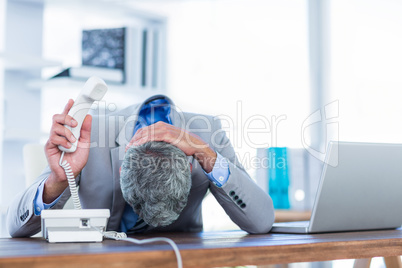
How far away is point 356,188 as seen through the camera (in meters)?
1.32

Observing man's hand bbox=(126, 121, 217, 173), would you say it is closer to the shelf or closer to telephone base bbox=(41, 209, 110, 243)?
telephone base bbox=(41, 209, 110, 243)

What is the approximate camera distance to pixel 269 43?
3.59m

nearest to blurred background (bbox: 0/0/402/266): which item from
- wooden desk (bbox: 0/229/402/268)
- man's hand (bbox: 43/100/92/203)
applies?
man's hand (bbox: 43/100/92/203)

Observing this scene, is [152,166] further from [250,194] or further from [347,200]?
[347,200]

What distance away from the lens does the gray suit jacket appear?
1465mm

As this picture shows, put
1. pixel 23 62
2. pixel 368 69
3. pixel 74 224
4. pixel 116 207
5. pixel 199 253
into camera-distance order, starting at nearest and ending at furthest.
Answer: pixel 199 253, pixel 74 224, pixel 116 207, pixel 23 62, pixel 368 69

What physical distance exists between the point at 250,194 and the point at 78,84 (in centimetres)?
166

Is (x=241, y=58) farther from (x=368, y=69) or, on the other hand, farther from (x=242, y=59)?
(x=368, y=69)

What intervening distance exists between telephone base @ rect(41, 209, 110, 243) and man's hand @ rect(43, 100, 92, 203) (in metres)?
0.22

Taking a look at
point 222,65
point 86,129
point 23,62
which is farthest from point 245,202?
point 222,65

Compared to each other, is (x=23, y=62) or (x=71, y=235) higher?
(x=23, y=62)

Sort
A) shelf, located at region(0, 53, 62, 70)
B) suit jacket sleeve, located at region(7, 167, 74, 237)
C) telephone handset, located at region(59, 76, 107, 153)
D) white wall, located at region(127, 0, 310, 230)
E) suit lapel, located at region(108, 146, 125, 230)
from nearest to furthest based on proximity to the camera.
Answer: telephone handset, located at region(59, 76, 107, 153) < suit jacket sleeve, located at region(7, 167, 74, 237) < suit lapel, located at region(108, 146, 125, 230) < shelf, located at region(0, 53, 62, 70) < white wall, located at region(127, 0, 310, 230)

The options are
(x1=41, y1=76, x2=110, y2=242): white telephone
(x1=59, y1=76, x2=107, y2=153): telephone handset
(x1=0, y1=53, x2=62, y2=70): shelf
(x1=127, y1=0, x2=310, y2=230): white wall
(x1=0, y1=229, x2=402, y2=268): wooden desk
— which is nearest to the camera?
(x1=0, y1=229, x2=402, y2=268): wooden desk

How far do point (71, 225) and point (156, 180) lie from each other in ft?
0.78
